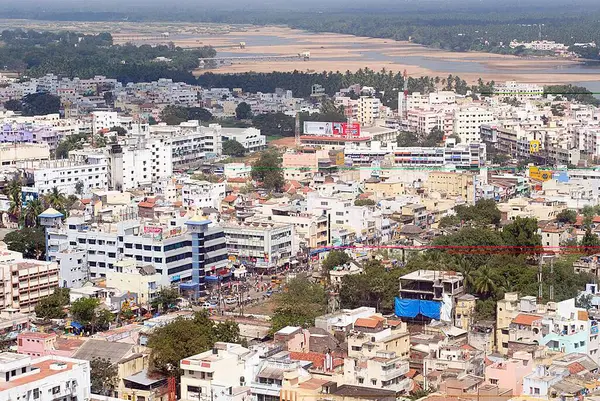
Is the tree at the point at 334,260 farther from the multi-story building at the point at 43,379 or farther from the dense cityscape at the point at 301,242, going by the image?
the multi-story building at the point at 43,379

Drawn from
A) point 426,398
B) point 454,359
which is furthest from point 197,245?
point 426,398

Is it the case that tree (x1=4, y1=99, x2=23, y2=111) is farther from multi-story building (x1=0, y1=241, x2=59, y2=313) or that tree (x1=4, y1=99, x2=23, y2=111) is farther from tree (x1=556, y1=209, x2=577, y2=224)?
multi-story building (x1=0, y1=241, x2=59, y2=313)

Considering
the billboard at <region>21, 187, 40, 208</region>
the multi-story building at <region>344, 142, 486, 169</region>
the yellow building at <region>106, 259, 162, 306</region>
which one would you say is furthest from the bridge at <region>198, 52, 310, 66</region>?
the yellow building at <region>106, 259, 162, 306</region>

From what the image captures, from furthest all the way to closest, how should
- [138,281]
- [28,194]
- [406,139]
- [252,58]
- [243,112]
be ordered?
[252,58], [243,112], [406,139], [28,194], [138,281]

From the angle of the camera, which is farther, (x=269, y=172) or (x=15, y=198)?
(x=269, y=172)

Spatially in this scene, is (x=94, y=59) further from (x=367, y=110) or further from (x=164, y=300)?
(x=164, y=300)

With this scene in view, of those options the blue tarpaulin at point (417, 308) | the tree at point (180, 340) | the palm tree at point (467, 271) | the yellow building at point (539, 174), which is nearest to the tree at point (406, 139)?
the yellow building at point (539, 174)

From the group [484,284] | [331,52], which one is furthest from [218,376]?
[331,52]

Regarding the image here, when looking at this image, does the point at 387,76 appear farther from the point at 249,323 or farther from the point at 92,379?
the point at 92,379

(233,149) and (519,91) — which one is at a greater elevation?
(519,91)
